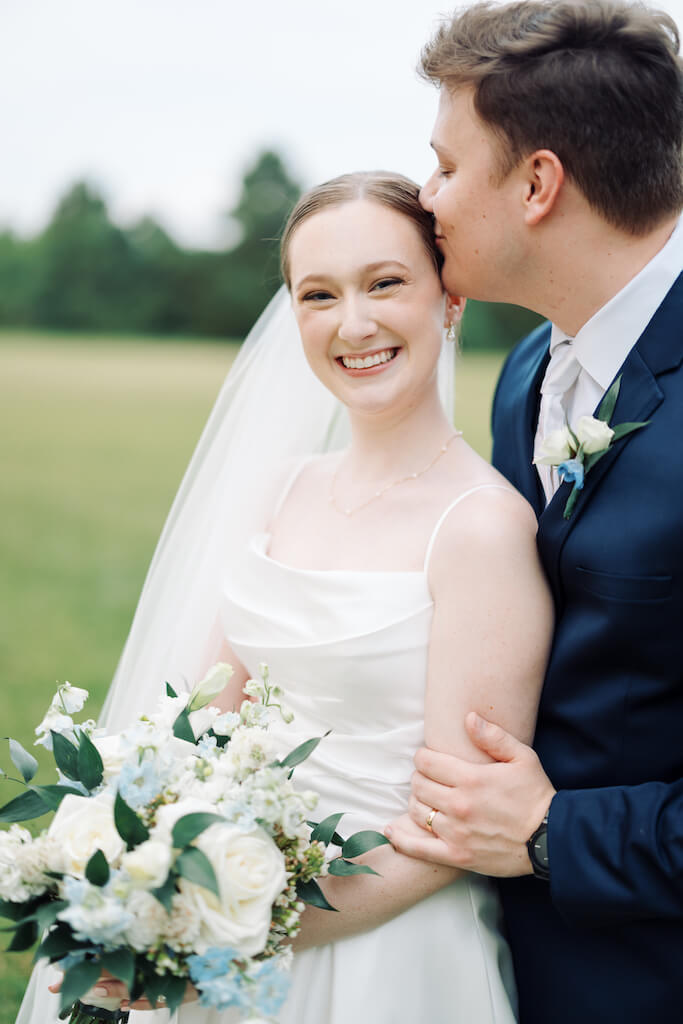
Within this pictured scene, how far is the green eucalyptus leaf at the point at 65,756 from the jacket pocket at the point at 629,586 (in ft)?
3.97

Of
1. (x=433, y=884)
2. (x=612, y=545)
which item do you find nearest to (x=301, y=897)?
(x=433, y=884)

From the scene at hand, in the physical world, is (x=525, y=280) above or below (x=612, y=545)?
above

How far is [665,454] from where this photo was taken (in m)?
2.15

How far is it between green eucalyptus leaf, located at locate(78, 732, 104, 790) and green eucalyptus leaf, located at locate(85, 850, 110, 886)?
273 mm

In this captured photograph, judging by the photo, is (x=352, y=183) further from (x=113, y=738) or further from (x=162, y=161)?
(x=162, y=161)

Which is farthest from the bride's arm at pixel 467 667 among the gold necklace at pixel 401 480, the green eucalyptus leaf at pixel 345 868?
the gold necklace at pixel 401 480

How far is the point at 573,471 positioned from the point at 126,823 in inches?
48.1

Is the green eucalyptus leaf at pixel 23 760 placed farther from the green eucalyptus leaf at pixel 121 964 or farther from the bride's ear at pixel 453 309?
the bride's ear at pixel 453 309

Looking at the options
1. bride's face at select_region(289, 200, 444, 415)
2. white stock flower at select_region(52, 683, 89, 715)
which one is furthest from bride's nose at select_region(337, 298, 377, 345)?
white stock flower at select_region(52, 683, 89, 715)

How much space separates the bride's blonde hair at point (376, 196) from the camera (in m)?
2.57

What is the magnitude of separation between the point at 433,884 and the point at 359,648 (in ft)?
1.92

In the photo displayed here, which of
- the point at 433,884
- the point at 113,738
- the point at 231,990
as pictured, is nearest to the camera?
the point at 231,990

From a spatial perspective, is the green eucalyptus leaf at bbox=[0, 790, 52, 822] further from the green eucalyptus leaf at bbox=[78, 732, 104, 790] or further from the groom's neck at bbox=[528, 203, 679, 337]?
the groom's neck at bbox=[528, 203, 679, 337]

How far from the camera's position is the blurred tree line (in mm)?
46469
